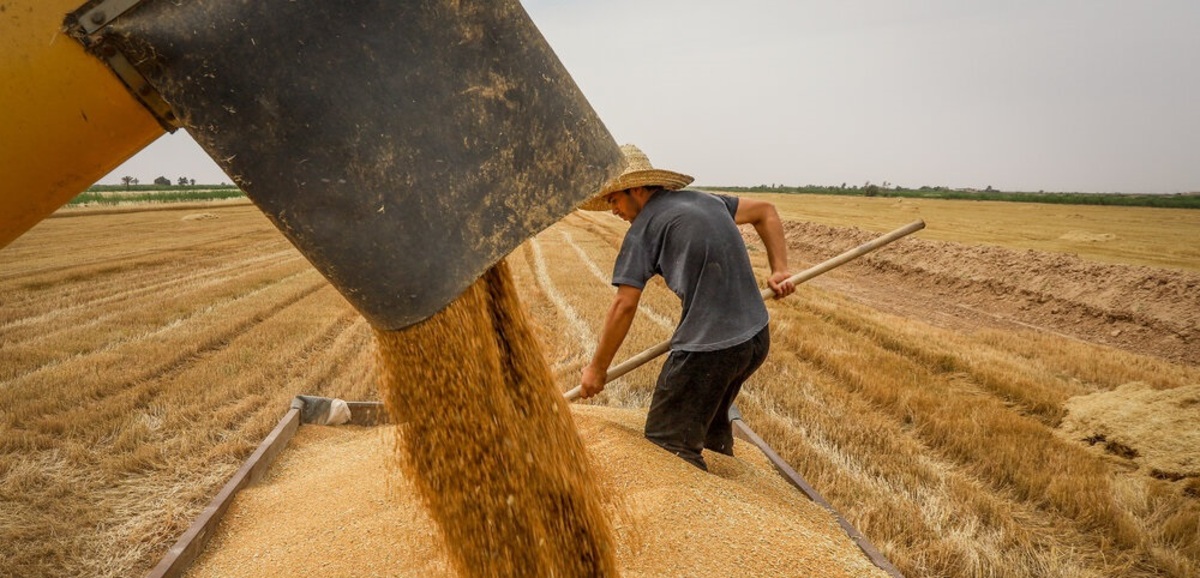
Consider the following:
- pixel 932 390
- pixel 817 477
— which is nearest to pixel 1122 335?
pixel 932 390

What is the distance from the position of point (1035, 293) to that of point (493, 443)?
1120cm

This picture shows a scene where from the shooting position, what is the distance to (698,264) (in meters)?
2.68

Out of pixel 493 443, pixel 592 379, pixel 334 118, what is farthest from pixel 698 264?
pixel 334 118

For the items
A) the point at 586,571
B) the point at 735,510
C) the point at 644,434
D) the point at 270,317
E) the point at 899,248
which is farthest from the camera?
the point at 899,248

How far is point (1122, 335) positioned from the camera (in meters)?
8.15

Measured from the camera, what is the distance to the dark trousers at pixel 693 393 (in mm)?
2719

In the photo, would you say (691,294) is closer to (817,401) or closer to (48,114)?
(817,401)

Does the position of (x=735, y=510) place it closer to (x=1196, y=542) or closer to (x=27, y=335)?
(x=1196, y=542)

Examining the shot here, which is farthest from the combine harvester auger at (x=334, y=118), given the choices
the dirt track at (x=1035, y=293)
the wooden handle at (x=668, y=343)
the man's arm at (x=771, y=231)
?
the dirt track at (x=1035, y=293)

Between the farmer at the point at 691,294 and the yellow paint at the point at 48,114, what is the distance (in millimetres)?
1858

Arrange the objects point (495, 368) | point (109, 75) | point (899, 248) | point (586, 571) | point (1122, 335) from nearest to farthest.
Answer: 1. point (109, 75)
2. point (495, 368)
3. point (586, 571)
4. point (1122, 335)
5. point (899, 248)

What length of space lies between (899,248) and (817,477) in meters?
12.7

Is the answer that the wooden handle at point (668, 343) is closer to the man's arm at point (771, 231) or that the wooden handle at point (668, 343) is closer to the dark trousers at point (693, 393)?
the man's arm at point (771, 231)

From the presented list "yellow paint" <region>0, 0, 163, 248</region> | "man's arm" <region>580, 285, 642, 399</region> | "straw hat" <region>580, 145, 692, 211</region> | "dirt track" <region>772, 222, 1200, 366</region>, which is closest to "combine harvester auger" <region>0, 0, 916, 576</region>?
"yellow paint" <region>0, 0, 163, 248</region>
